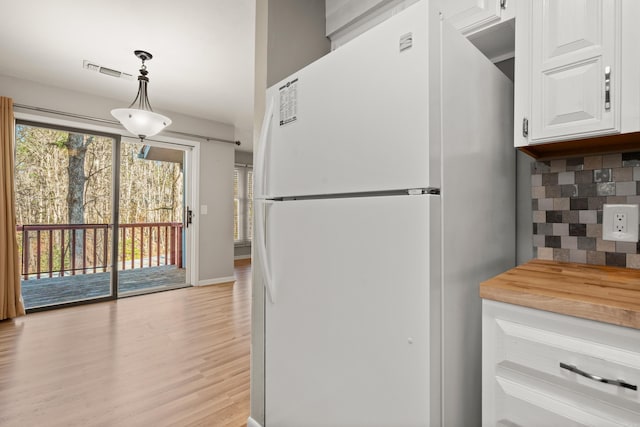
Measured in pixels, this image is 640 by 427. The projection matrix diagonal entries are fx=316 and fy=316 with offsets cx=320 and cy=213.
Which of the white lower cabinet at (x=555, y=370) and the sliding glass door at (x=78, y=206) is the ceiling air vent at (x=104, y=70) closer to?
the sliding glass door at (x=78, y=206)

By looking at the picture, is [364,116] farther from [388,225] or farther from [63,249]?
[63,249]

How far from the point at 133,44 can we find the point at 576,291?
322 cm

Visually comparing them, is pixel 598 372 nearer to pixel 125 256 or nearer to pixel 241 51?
pixel 241 51

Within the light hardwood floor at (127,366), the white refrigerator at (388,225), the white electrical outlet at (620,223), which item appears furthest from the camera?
the light hardwood floor at (127,366)

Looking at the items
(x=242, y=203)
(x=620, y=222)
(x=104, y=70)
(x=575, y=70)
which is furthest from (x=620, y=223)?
(x=242, y=203)

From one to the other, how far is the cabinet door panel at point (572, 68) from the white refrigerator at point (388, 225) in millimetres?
148

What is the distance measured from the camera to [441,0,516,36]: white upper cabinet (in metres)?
1.12

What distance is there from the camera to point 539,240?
130cm

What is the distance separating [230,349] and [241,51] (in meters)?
2.50

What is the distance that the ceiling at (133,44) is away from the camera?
2139 mm

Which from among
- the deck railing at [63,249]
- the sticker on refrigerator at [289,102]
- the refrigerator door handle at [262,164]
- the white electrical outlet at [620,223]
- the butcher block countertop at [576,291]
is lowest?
the deck railing at [63,249]

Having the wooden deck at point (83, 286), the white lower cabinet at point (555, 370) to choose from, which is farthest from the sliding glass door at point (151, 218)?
the white lower cabinet at point (555, 370)

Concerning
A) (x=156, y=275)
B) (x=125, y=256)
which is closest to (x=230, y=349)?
(x=156, y=275)

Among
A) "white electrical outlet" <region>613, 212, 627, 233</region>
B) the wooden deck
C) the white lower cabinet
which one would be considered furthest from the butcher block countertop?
the wooden deck
